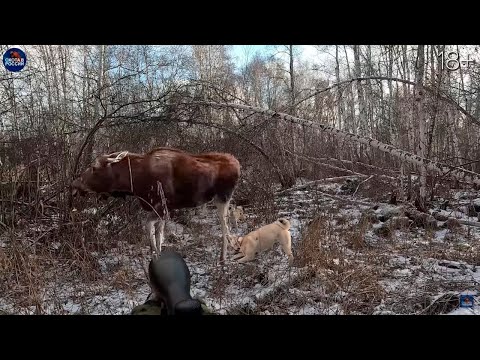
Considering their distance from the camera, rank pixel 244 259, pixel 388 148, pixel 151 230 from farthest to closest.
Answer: pixel 388 148 → pixel 244 259 → pixel 151 230

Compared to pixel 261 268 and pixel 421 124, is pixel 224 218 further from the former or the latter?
pixel 421 124

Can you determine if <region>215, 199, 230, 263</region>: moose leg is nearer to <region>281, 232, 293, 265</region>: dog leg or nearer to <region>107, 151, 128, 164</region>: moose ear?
<region>281, 232, 293, 265</region>: dog leg

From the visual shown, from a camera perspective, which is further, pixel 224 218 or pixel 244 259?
pixel 224 218

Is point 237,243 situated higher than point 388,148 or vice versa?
point 388,148

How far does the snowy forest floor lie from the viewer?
3643 mm

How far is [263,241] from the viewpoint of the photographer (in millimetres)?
4305

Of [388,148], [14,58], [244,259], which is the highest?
[14,58]

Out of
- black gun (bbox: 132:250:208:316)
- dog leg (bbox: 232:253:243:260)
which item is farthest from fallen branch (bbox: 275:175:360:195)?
black gun (bbox: 132:250:208:316)

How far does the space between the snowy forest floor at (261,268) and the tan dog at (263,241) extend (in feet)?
0.39

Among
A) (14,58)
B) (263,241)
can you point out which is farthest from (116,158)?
(263,241)

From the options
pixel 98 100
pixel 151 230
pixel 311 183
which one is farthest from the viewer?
pixel 311 183

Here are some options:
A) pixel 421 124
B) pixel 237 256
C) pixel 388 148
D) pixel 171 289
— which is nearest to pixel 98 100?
pixel 237 256

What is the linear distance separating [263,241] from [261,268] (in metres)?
0.29

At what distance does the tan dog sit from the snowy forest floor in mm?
119
